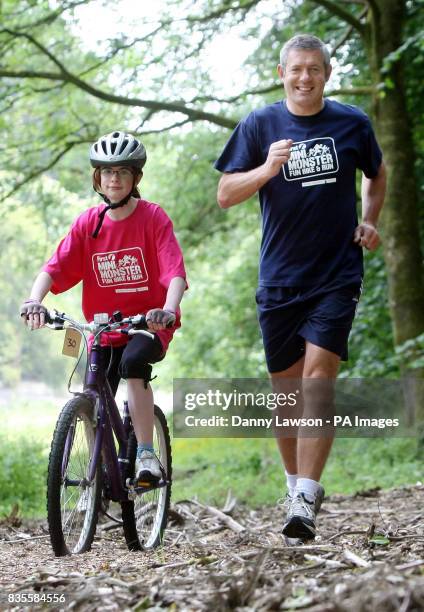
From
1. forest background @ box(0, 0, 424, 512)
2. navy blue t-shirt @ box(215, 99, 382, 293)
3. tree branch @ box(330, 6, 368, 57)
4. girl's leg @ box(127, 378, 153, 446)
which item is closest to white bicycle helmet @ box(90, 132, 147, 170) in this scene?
navy blue t-shirt @ box(215, 99, 382, 293)

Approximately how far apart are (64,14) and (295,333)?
772 cm

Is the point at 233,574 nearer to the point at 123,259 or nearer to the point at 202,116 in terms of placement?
the point at 123,259

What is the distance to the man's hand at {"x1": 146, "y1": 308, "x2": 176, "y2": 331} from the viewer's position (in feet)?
15.7

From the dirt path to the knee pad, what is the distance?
922mm

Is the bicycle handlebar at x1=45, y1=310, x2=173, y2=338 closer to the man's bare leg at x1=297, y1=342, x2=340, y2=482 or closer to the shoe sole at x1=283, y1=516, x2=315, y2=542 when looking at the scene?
the man's bare leg at x1=297, y1=342, x2=340, y2=482

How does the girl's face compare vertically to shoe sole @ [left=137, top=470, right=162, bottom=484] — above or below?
above

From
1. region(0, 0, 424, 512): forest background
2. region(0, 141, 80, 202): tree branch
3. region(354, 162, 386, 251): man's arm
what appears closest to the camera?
region(354, 162, 386, 251): man's arm

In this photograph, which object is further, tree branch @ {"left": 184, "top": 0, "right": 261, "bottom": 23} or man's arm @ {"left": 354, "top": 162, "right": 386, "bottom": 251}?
tree branch @ {"left": 184, "top": 0, "right": 261, "bottom": 23}

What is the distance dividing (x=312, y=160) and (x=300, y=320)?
2.76 feet

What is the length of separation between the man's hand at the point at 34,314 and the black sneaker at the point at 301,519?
152 cm

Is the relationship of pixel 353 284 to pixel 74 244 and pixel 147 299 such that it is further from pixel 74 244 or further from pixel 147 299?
pixel 74 244

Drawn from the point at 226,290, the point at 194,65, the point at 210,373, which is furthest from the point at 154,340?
the point at 210,373

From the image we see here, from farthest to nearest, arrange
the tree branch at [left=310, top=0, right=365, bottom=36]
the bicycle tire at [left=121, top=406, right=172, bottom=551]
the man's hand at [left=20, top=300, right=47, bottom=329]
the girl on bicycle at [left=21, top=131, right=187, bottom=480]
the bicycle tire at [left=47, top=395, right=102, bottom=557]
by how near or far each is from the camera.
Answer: the tree branch at [left=310, top=0, right=365, bottom=36]
the bicycle tire at [left=121, top=406, right=172, bottom=551]
the girl on bicycle at [left=21, top=131, right=187, bottom=480]
the man's hand at [left=20, top=300, right=47, bottom=329]
the bicycle tire at [left=47, top=395, right=102, bottom=557]
